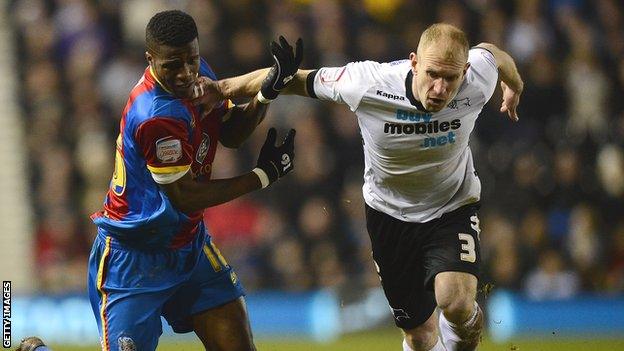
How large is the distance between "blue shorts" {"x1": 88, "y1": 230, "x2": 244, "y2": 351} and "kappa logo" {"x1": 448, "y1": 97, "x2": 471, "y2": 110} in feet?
5.49

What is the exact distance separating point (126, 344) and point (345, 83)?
81.1 inches

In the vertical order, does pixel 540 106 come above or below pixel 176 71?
below

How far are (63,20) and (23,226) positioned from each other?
258cm

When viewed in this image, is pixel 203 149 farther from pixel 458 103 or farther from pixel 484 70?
pixel 484 70

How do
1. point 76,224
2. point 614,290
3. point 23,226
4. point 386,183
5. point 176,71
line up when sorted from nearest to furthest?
point 176,71 → point 386,183 → point 614,290 → point 76,224 → point 23,226

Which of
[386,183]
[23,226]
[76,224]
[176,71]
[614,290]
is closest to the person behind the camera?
[176,71]

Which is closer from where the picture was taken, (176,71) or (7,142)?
(176,71)

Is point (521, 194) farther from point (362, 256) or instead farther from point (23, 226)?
point (23, 226)

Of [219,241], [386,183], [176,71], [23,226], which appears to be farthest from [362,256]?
[176,71]

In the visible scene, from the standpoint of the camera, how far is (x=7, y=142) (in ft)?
49.5

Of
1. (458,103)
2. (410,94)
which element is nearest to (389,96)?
(410,94)

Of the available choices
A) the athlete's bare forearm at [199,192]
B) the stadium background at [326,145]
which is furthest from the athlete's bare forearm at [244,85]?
the stadium background at [326,145]

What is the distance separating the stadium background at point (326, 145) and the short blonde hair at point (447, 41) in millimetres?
5600

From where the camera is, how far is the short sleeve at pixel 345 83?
24.1 ft
